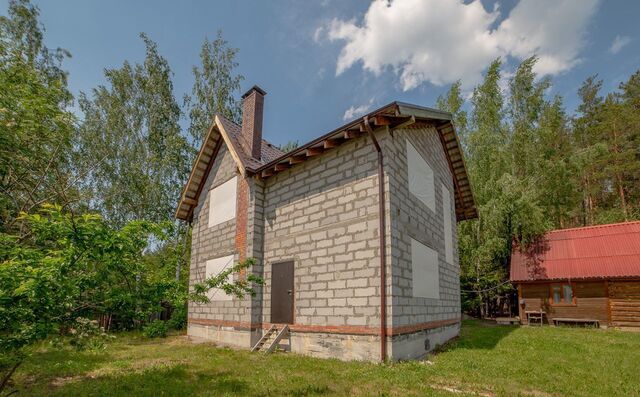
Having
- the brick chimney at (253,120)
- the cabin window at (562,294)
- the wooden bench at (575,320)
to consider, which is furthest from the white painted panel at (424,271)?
the cabin window at (562,294)

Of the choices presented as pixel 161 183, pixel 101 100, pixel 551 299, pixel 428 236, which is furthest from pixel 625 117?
pixel 101 100

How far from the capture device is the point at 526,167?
77.5 ft

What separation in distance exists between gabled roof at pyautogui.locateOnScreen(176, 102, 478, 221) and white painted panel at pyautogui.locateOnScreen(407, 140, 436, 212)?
3.39 feet

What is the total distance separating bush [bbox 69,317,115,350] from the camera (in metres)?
5.03

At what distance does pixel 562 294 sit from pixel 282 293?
1601cm

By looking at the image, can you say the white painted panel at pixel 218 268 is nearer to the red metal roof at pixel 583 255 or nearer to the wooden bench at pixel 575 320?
the red metal roof at pixel 583 255

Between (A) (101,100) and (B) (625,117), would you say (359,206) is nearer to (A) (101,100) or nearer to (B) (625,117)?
(A) (101,100)

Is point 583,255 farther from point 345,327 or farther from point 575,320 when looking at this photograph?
point 345,327

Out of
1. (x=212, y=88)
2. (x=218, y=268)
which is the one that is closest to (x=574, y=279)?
(x=218, y=268)

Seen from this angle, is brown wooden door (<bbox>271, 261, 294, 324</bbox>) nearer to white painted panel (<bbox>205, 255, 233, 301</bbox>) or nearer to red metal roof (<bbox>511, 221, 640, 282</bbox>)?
white painted panel (<bbox>205, 255, 233, 301</bbox>)

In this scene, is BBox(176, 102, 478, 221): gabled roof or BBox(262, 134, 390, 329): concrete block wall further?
BBox(176, 102, 478, 221): gabled roof

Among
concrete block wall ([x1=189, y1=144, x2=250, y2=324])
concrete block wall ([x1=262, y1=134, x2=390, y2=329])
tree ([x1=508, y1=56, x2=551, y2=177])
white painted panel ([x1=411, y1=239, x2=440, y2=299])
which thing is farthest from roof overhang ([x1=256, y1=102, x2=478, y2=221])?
tree ([x1=508, y1=56, x2=551, y2=177])

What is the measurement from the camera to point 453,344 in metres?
11.4

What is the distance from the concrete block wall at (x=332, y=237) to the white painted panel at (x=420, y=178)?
74.8 inches
